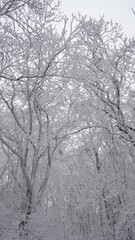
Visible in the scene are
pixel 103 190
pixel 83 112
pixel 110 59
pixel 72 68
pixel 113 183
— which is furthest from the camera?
pixel 83 112

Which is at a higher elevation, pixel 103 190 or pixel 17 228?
pixel 103 190

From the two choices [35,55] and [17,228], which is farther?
[35,55]

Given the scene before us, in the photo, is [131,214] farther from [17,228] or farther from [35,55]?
[35,55]

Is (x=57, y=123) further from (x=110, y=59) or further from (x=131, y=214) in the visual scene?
(x=131, y=214)

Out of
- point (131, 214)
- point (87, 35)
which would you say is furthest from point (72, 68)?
point (131, 214)

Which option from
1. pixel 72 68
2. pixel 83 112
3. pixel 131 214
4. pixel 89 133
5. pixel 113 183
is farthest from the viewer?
pixel 89 133

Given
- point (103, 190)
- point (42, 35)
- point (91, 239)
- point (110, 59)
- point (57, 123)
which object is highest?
point (42, 35)

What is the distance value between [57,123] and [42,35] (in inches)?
147

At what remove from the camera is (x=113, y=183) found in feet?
18.5

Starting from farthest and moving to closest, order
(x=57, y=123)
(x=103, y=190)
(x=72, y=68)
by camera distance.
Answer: (x=57, y=123) < (x=72, y=68) < (x=103, y=190)

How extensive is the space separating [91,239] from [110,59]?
946cm

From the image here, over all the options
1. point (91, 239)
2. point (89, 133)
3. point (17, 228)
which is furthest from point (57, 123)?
point (91, 239)

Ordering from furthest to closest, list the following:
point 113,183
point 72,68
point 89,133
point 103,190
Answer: point 89,133 → point 72,68 → point 103,190 → point 113,183

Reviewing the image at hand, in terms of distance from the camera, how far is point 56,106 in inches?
330
